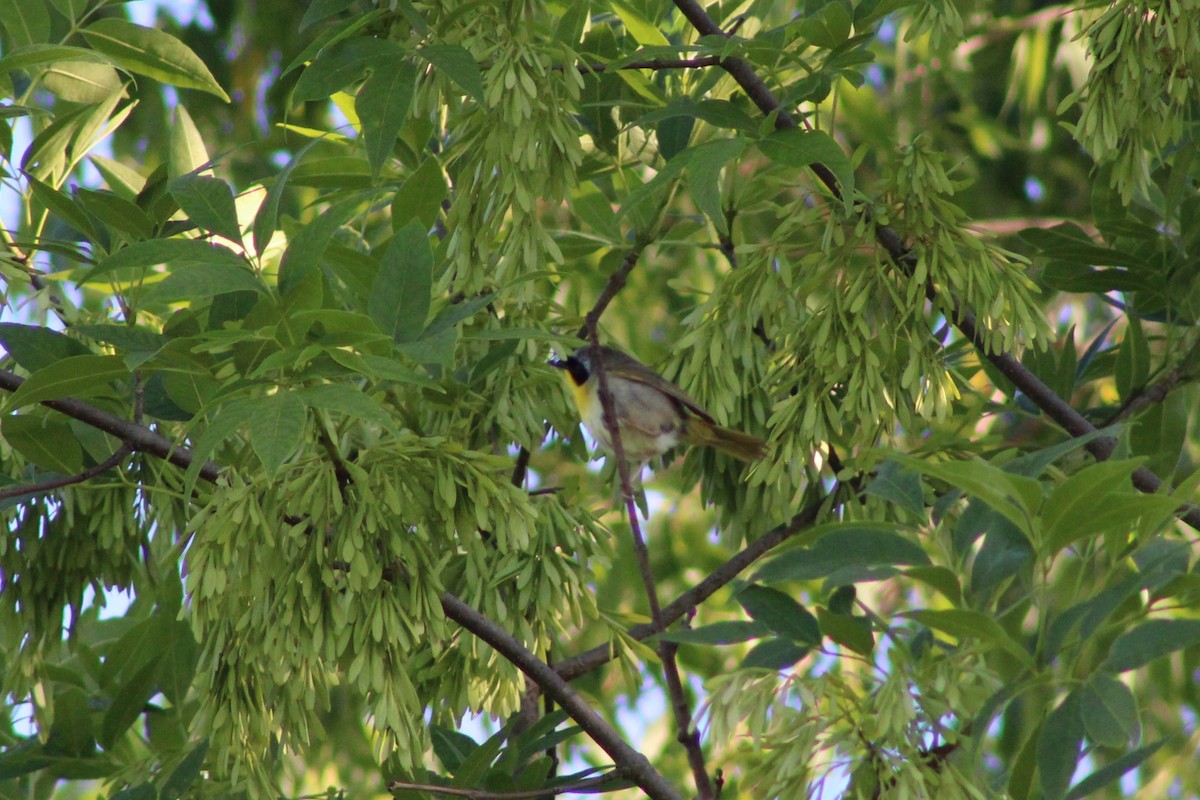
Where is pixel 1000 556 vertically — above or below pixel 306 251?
below

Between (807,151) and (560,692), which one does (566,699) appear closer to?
(560,692)

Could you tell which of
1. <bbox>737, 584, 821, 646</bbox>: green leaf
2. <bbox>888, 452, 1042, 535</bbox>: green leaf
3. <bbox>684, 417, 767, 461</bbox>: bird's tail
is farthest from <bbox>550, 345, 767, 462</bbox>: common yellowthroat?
<bbox>888, 452, 1042, 535</bbox>: green leaf

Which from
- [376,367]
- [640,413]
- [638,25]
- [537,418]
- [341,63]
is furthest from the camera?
[640,413]

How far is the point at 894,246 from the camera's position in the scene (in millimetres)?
2432

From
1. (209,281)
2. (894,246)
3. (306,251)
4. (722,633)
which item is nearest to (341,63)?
(306,251)

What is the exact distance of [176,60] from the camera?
276 cm

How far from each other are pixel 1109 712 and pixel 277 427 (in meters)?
1.16

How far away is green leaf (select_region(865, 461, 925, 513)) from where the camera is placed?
2.10 m

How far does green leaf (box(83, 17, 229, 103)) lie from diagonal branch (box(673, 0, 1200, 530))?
1.02 metres

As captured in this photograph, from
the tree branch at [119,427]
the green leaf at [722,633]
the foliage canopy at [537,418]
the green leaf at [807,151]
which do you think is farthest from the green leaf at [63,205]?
the green leaf at [722,633]

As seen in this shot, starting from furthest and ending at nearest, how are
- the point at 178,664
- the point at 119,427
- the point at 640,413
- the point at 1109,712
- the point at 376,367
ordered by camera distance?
the point at 640,413 < the point at 178,664 < the point at 119,427 < the point at 376,367 < the point at 1109,712

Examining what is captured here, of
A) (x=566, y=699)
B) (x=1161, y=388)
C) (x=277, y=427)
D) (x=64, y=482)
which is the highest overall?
(x=1161, y=388)

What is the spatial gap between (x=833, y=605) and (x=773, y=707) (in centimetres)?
22

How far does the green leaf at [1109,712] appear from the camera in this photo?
170cm
